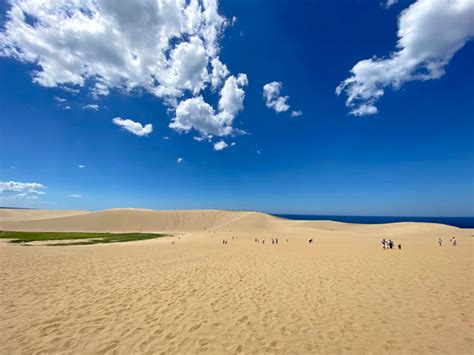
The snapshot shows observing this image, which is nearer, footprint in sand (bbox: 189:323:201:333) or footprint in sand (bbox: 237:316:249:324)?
footprint in sand (bbox: 189:323:201:333)

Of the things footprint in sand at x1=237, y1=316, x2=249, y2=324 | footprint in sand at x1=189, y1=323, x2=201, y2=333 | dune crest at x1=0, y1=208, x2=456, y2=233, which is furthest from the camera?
dune crest at x1=0, y1=208, x2=456, y2=233

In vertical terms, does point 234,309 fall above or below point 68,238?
below

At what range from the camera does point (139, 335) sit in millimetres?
6039

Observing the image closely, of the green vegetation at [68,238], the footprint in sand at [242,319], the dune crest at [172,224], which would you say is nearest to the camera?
the footprint in sand at [242,319]

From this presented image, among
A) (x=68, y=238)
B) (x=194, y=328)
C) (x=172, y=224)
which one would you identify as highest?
(x=172, y=224)

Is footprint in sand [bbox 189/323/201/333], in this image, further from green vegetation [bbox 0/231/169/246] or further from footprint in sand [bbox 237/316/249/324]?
green vegetation [bbox 0/231/169/246]

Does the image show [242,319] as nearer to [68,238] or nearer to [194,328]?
[194,328]

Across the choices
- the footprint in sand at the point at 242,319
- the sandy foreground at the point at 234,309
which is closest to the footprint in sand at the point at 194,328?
the sandy foreground at the point at 234,309

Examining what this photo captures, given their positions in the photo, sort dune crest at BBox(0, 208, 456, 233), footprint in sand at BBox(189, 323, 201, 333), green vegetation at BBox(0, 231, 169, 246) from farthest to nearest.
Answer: dune crest at BBox(0, 208, 456, 233), green vegetation at BBox(0, 231, 169, 246), footprint in sand at BBox(189, 323, 201, 333)

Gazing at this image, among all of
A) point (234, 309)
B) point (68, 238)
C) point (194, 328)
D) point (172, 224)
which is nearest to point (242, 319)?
point (234, 309)

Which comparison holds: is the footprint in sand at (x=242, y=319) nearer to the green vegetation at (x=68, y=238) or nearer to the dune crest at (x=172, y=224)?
the green vegetation at (x=68, y=238)

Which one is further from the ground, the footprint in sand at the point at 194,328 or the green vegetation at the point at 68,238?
the green vegetation at the point at 68,238

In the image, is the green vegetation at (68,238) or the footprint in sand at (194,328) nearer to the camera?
the footprint in sand at (194,328)

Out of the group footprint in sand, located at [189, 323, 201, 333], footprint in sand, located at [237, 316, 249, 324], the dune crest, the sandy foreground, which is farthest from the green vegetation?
footprint in sand, located at [237, 316, 249, 324]
